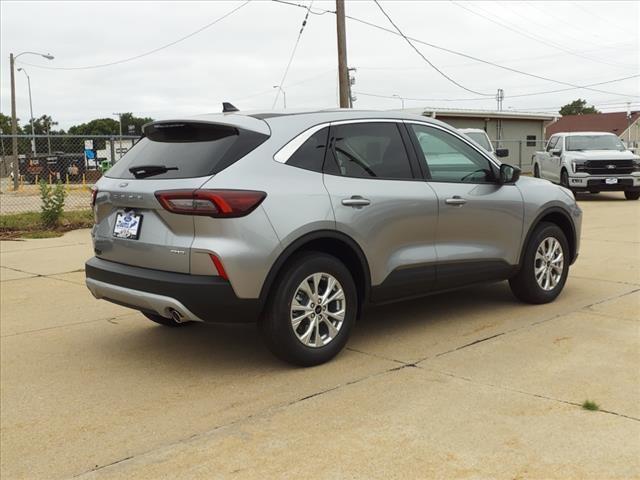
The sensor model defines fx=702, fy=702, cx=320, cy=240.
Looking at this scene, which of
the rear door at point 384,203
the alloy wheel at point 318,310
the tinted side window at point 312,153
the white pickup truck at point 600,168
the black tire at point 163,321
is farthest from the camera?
the white pickup truck at point 600,168

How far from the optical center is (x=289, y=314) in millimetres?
4512

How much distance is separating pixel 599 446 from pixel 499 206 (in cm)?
283

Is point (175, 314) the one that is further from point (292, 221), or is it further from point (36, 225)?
point (36, 225)

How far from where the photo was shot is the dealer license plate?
4.63 meters

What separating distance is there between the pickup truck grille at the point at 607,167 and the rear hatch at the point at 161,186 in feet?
50.7

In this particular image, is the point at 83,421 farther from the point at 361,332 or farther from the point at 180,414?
the point at 361,332

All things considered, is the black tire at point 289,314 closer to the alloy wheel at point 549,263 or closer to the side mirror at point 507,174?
the side mirror at point 507,174

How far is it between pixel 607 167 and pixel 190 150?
15915mm

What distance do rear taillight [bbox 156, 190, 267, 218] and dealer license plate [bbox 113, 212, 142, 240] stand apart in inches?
14.4

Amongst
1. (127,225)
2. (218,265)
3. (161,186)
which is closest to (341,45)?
(127,225)

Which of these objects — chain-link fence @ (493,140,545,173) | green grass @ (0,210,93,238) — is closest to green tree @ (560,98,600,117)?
chain-link fence @ (493,140,545,173)

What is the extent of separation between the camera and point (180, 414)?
404cm

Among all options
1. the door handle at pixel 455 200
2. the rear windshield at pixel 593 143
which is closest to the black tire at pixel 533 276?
the door handle at pixel 455 200

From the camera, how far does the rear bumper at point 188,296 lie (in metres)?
4.30
